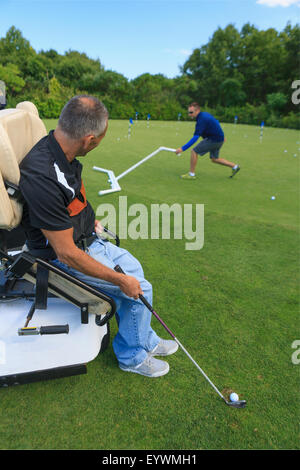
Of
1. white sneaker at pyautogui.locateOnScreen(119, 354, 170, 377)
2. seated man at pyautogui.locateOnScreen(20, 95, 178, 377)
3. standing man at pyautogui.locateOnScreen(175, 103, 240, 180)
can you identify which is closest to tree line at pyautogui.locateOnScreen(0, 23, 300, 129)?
standing man at pyautogui.locateOnScreen(175, 103, 240, 180)

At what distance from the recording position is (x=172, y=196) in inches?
214

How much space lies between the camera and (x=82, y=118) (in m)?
1.56

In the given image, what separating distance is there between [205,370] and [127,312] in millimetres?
667

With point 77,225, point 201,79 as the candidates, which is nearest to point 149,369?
point 77,225

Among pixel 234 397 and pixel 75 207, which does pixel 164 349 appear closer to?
pixel 234 397

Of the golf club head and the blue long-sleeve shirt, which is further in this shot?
Answer: the blue long-sleeve shirt

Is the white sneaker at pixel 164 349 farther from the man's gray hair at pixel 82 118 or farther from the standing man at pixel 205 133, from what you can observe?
the standing man at pixel 205 133

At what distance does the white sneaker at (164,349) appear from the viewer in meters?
2.19

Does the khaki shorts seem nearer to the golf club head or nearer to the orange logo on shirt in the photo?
the orange logo on shirt

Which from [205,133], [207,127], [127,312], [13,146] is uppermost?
[207,127]

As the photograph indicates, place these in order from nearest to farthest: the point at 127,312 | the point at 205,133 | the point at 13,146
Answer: the point at 13,146
the point at 127,312
the point at 205,133

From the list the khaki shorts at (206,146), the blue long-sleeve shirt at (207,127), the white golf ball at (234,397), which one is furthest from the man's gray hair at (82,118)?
the khaki shorts at (206,146)

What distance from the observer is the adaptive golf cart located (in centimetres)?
164
